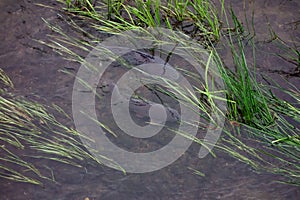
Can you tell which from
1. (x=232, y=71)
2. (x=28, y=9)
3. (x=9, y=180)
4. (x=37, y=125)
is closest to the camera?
(x=9, y=180)

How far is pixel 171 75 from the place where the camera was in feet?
8.22

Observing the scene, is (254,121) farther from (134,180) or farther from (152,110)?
(134,180)

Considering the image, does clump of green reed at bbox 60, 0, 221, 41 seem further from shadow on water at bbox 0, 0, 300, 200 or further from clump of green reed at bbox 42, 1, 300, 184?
shadow on water at bbox 0, 0, 300, 200

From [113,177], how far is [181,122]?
45 centimetres

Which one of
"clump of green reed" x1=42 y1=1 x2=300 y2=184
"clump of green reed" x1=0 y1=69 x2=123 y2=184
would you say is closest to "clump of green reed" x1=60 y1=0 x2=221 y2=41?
"clump of green reed" x1=42 y1=1 x2=300 y2=184

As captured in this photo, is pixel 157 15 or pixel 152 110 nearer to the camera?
pixel 152 110

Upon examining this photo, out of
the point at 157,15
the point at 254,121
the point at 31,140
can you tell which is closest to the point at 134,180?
the point at 31,140

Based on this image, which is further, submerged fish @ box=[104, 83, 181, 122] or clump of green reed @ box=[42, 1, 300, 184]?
submerged fish @ box=[104, 83, 181, 122]

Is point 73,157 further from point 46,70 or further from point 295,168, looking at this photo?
point 295,168

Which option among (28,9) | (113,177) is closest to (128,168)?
(113,177)

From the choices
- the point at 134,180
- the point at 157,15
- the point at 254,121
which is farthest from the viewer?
the point at 157,15

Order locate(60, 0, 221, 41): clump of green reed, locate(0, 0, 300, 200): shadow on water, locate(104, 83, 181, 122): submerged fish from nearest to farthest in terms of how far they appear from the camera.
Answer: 1. locate(0, 0, 300, 200): shadow on water
2. locate(104, 83, 181, 122): submerged fish
3. locate(60, 0, 221, 41): clump of green reed

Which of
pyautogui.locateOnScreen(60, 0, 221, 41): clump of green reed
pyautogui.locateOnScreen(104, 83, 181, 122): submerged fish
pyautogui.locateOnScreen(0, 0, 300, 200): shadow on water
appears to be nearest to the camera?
pyautogui.locateOnScreen(0, 0, 300, 200): shadow on water

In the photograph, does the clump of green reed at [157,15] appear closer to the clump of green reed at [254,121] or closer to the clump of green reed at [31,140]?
the clump of green reed at [254,121]
